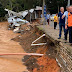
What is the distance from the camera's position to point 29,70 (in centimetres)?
712

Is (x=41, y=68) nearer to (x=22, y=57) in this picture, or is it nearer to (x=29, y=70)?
(x=29, y=70)

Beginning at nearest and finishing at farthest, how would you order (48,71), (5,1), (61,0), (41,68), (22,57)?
(48,71) < (41,68) < (22,57) < (61,0) < (5,1)

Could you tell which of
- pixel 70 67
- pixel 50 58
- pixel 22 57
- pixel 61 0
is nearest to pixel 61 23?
pixel 50 58

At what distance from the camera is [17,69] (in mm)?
7316

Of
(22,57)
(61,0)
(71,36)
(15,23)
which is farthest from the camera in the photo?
(61,0)

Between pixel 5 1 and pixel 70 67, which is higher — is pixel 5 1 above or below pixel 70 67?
above

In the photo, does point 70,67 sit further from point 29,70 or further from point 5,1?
point 5,1

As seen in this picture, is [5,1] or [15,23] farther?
[5,1]

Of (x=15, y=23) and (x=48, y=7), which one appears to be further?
(x=48, y=7)

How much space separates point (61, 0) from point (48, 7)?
4.88 m

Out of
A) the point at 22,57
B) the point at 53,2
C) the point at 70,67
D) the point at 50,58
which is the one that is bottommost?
the point at 22,57

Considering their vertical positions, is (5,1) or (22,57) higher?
(5,1)

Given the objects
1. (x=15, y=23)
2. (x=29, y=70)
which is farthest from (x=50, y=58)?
(x=15, y=23)

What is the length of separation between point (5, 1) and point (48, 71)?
112ft
